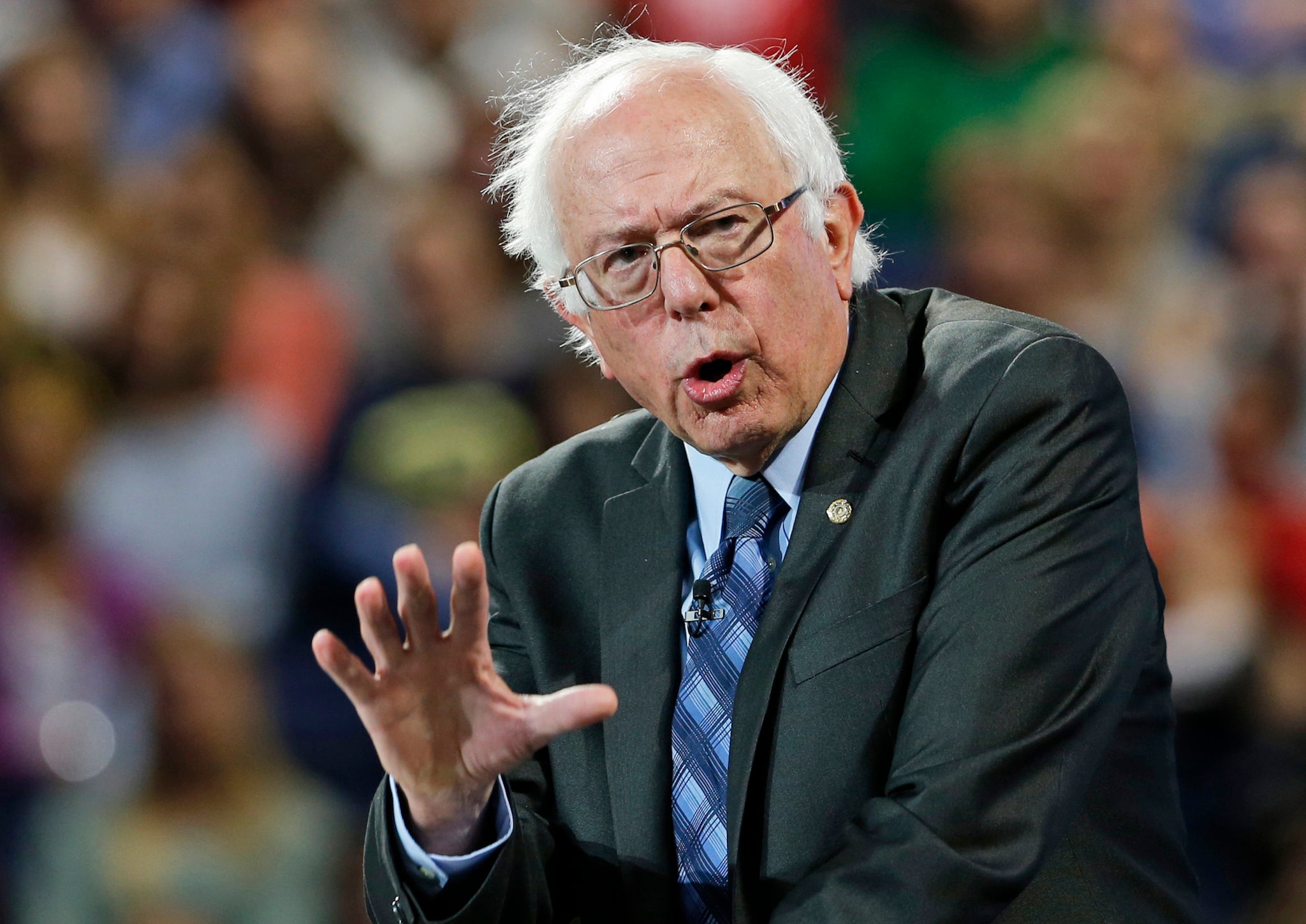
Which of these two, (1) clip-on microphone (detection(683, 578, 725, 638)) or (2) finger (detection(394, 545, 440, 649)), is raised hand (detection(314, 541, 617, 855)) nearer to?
(2) finger (detection(394, 545, 440, 649))

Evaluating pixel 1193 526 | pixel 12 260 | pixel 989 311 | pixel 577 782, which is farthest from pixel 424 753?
pixel 12 260

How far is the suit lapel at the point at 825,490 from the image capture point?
1.73 metres

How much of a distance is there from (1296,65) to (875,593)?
10.8ft

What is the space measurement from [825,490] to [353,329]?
2.98 metres

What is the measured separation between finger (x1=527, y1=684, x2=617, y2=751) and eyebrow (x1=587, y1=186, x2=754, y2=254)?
632mm

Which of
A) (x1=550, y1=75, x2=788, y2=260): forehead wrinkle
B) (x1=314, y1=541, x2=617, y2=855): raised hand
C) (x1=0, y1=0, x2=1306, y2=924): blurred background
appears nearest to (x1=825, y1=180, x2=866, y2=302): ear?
(x1=550, y1=75, x2=788, y2=260): forehead wrinkle

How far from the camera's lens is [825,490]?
1.84m

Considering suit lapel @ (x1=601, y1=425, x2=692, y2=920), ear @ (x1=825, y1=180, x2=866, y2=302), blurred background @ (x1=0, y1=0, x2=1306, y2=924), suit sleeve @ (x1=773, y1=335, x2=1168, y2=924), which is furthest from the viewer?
blurred background @ (x1=0, y1=0, x2=1306, y2=924)

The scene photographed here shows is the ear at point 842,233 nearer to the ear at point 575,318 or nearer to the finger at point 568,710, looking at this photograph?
the ear at point 575,318

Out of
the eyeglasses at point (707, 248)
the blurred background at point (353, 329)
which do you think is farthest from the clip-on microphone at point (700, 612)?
the blurred background at point (353, 329)

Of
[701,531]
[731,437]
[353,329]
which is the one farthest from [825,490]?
[353,329]

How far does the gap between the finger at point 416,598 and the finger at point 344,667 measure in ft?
0.22

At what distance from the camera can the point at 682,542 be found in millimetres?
1999

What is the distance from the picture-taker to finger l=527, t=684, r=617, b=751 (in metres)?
1.56
